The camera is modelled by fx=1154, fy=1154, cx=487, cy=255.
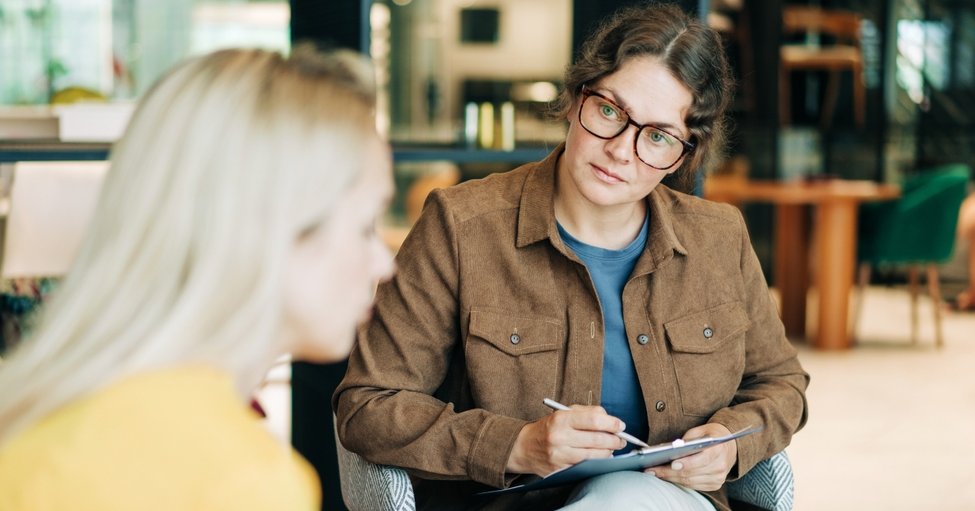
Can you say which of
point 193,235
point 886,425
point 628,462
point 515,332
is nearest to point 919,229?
point 886,425

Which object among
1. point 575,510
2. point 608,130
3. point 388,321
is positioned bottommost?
point 575,510

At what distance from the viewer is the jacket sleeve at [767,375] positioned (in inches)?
75.1

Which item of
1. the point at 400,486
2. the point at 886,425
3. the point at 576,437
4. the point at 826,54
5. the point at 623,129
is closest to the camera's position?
the point at 576,437

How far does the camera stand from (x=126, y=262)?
0.89 meters

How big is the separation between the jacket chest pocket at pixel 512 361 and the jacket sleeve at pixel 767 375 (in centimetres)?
30

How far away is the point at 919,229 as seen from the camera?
6.38 meters

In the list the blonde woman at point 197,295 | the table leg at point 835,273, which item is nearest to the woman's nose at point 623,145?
the blonde woman at point 197,295

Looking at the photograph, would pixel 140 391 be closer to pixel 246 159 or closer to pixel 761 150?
pixel 246 159

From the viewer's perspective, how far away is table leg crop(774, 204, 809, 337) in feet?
21.7

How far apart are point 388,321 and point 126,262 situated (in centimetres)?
94

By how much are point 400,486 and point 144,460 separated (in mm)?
974

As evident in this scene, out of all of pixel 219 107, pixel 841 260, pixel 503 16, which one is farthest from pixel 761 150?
pixel 219 107

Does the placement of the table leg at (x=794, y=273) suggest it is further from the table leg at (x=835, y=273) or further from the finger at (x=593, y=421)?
the finger at (x=593, y=421)

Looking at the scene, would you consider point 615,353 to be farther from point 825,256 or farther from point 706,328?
point 825,256
